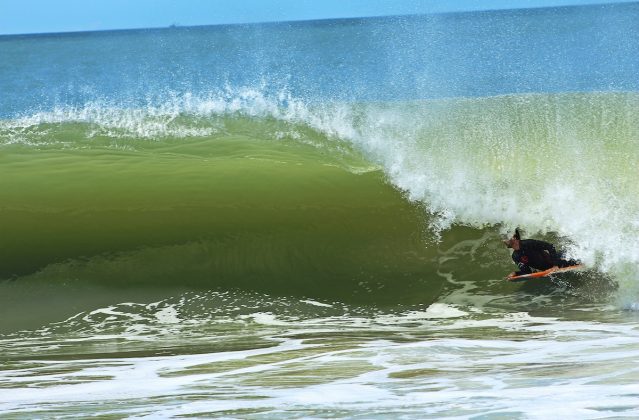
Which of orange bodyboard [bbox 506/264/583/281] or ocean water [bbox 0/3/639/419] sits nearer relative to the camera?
ocean water [bbox 0/3/639/419]

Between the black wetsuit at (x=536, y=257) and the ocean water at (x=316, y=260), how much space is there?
21 centimetres

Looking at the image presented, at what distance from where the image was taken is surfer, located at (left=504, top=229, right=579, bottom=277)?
951 cm

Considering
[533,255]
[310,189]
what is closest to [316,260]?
[310,189]

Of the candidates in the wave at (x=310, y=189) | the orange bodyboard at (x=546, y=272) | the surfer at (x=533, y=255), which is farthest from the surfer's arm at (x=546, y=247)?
the wave at (x=310, y=189)

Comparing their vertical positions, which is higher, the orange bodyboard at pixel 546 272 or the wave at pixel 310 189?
the wave at pixel 310 189

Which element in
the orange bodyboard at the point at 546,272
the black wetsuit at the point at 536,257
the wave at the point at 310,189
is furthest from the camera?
the wave at the point at 310,189

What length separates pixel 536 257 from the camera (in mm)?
9570

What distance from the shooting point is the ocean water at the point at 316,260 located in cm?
659

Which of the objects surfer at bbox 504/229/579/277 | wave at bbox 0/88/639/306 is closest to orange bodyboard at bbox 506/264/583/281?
surfer at bbox 504/229/579/277

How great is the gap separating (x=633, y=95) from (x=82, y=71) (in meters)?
27.8

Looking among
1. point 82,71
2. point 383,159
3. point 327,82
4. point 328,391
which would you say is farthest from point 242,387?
point 82,71

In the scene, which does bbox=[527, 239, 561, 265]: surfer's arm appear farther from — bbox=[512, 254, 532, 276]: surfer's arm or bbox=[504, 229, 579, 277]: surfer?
bbox=[512, 254, 532, 276]: surfer's arm

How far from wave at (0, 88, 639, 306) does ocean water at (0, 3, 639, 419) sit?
1.3 inches

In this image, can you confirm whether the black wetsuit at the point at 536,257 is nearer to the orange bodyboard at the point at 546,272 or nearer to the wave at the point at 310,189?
the orange bodyboard at the point at 546,272
